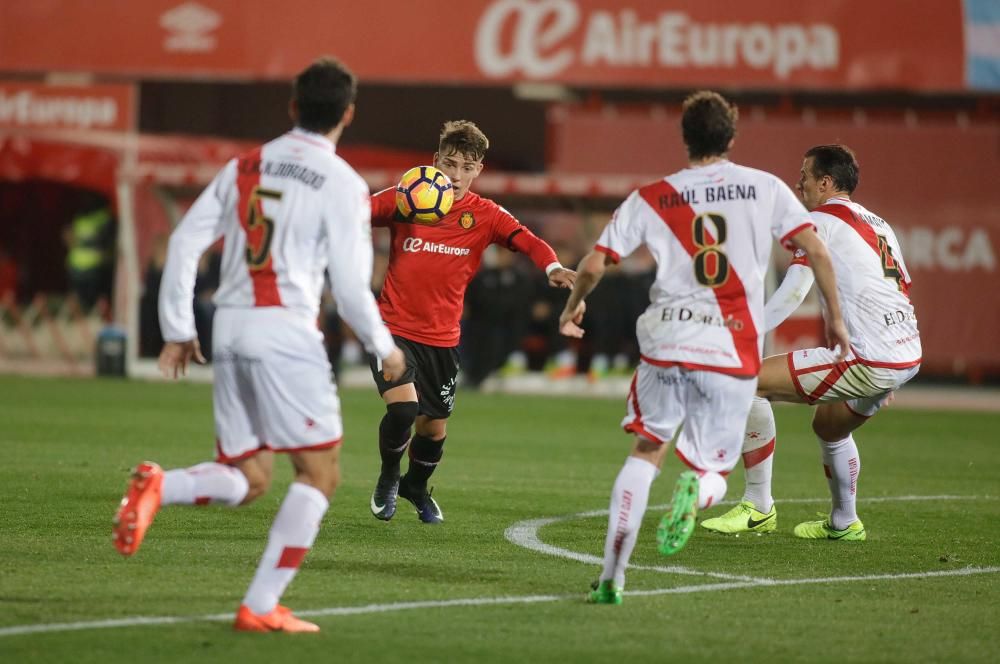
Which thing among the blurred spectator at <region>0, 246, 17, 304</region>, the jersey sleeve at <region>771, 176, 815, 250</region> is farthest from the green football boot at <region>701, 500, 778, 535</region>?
the blurred spectator at <region>0, 246, 17, 304</region>

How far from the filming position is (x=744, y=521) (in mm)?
9328

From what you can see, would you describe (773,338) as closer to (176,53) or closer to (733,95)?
(733,95)

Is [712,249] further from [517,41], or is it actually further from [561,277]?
[517,41]

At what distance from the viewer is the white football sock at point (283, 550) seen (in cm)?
600

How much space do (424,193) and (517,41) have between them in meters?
17.7

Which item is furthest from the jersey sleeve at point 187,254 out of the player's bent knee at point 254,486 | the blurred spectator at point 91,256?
the blurred spectator at point 91,256

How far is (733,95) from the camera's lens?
27953 millimetres

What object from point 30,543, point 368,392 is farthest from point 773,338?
point 30,543

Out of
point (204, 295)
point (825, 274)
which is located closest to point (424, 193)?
point (825, 274)

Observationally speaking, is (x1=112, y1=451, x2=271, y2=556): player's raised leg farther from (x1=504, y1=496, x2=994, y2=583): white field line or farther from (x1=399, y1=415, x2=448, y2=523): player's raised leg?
(x1=399, y1=415, x2=448, y2=523): player's raised leg

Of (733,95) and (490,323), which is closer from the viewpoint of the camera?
(490,323)

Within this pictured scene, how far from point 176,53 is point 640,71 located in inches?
312

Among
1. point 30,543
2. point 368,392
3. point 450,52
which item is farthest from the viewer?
point 450,52

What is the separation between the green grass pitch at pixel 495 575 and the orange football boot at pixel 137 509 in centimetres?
33
